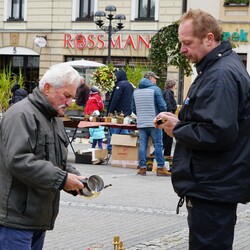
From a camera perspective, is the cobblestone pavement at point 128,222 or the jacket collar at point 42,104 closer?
the jacket collar at point 42,104

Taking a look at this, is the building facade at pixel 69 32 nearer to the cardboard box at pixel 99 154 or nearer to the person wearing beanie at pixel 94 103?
the person wearing beanie at pixel 94 103

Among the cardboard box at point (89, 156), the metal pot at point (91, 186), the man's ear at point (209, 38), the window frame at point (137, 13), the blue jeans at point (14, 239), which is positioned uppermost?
the window frame at point (137, 13)

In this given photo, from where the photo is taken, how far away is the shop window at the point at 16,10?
34750 millimetres

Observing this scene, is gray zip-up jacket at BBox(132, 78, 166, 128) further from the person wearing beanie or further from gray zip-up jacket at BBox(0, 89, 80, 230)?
gray zip-up jacket at BBox(0, 89, 80, 230)

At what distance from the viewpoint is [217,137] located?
4.01 m

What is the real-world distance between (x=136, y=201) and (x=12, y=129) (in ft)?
20.1

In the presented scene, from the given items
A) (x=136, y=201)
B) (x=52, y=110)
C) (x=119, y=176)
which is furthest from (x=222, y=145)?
(x=119, y=176)

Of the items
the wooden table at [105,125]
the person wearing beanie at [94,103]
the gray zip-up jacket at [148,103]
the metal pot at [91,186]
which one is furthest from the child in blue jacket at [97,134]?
the metal pot at [91,186]

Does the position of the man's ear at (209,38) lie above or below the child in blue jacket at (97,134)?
above

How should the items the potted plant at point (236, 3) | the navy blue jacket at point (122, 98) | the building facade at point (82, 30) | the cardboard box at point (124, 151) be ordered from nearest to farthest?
the cardboard box at point (124, 151)
the navy blue jacket at point (122, 98)
the potted plant at point (236, 3)
the building facade at point (82, 30)

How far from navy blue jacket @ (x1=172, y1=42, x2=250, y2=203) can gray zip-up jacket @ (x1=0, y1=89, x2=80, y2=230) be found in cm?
73

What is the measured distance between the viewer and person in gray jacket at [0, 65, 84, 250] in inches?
154

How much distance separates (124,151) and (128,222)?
606 cm

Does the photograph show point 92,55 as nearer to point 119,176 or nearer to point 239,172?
point 119,176
